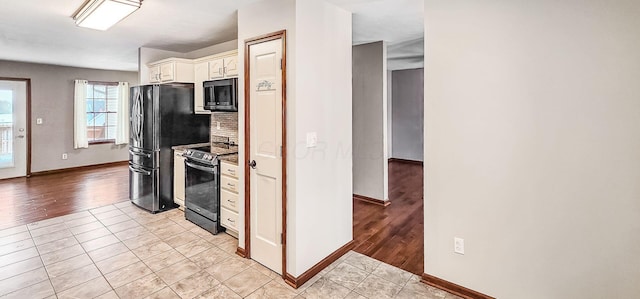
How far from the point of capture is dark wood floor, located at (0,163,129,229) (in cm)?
424

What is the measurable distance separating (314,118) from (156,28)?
7.90 ft

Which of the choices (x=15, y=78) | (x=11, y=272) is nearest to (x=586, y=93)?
(x=11, y=272)

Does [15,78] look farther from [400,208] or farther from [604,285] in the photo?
[604,285]

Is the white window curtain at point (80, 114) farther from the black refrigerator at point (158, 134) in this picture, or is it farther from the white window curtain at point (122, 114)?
the black refrigerator at point (158, 134)

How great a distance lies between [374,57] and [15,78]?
707 centimetres

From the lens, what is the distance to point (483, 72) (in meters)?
2.13

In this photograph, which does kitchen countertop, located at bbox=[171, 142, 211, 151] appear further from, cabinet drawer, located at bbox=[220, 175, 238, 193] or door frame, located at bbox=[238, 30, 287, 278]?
door frame, located at bbox=[238, 30, 287, 278]

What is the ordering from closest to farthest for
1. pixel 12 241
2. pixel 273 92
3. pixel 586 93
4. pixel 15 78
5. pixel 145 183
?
1. pixel 586 93
2. pixel 273 92
3. pixel 12 241
4. pixel 145 183
5. pixel 15 78

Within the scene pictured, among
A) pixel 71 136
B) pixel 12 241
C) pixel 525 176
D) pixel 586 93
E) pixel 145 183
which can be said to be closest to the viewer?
pixel 586 93

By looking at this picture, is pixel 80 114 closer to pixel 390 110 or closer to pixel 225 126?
pixel 225 126

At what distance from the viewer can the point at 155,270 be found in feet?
8.87

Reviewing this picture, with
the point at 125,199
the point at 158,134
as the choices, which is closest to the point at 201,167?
the point at 158,134

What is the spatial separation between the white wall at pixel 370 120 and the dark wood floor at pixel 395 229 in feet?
1.09

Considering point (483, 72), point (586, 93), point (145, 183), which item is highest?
point (483, 72)
